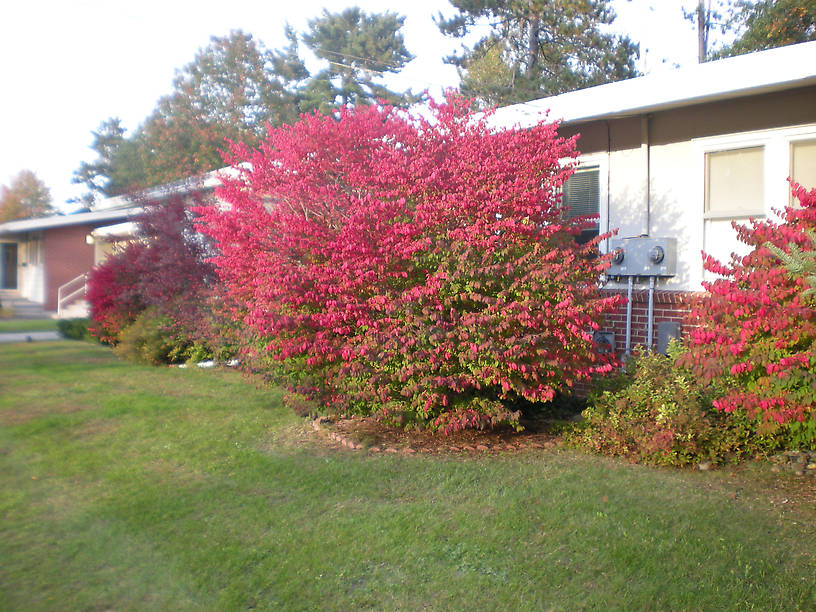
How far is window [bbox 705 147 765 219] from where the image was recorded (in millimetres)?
7250

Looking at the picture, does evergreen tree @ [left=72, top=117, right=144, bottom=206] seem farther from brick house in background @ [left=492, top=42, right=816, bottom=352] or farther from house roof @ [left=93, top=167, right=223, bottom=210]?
brick house in background @ [left=492, top=42, right=816, bottom=352]

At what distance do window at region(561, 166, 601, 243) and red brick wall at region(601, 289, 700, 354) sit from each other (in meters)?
1.08

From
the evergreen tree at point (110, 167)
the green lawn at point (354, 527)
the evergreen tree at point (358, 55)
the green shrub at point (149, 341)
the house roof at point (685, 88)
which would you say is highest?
the evergreen tree at point (358, 55)

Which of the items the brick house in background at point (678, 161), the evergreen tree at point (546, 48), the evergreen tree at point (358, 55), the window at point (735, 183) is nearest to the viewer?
the brick house in background at point (678, 161)

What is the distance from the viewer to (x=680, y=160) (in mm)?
7766

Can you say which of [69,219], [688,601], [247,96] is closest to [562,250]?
[688,601]

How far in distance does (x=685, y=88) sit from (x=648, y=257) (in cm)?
177

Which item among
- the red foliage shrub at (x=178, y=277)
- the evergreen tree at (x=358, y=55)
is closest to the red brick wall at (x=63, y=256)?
the red foliage shrub at (x=178, y=277)

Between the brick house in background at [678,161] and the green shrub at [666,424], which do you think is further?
the brick house in background at [678,161]

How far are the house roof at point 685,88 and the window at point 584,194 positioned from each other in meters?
0.75

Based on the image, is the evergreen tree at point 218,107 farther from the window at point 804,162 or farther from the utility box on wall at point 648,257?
the window at point 804,162

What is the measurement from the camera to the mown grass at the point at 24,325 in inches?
63.2

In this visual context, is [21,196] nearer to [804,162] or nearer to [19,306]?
[19,306]

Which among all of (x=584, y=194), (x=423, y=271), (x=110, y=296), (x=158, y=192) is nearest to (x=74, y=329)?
(x=110, y=296)
